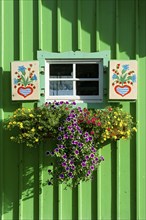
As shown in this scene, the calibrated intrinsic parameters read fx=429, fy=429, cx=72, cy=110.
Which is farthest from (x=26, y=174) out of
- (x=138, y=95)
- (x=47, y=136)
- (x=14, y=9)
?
(x=14, y=9)

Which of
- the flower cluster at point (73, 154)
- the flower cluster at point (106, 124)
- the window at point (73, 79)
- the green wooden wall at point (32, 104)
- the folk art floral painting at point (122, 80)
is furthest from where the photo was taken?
the window at point (73, 79)

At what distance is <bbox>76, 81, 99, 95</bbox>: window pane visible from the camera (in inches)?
219

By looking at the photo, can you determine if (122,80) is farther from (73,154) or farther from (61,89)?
(73,154)

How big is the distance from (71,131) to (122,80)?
923 millimetres

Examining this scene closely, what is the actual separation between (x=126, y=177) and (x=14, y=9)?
2.59 m

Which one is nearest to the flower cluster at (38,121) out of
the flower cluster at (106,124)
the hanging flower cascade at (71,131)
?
the hanging flower cascade at (71,131)

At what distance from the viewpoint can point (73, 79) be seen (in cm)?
557

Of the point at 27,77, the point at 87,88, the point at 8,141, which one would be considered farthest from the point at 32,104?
the point at 87,88

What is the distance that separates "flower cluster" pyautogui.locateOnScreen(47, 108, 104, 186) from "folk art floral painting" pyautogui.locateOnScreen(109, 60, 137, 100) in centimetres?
64

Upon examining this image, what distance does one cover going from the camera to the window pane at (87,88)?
5.57 metres

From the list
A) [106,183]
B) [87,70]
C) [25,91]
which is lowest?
[106,183]

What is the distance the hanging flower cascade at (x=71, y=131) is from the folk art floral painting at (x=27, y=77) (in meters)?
0.20

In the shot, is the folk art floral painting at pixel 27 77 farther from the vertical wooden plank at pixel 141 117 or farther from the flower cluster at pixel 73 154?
the vertical wooden plank at pixel 141 117

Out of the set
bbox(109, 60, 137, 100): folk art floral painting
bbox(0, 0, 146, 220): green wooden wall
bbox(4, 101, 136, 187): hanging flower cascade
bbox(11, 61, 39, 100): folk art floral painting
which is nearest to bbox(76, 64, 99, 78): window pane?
bbox(0, 0, 146, 220): green wooden wall
